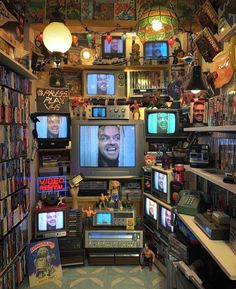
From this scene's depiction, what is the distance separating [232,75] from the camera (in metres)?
2.14

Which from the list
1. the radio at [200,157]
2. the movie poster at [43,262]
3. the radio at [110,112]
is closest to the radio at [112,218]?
the movie poster at [43,262]

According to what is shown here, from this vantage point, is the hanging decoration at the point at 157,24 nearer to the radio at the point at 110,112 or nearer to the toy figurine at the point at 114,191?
the radio at the point at 110,112

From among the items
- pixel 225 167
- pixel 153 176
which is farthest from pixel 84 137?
pixel 225 167

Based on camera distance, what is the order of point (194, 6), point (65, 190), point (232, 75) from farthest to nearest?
point (65, 190) < point (194, 6) < point (232, 75)

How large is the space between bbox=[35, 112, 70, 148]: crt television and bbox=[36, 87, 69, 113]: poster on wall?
0.07 meters

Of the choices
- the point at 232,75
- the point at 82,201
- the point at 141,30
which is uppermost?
the point at 141,30

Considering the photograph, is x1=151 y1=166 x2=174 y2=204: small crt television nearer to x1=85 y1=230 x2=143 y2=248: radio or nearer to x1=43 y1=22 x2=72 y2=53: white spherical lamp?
x1=85 y1=230 x2=143 y2=248: radio

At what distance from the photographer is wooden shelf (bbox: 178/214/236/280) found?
145 cm

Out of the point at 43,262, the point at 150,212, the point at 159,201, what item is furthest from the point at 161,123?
the point at 43,262

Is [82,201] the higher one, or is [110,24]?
[110,24]

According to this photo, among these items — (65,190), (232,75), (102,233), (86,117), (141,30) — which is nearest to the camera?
(232,75)

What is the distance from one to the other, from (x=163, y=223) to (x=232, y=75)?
1.74 metres

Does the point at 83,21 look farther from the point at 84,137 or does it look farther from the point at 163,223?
the point at 163,223

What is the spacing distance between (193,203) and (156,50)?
9.21 ft
